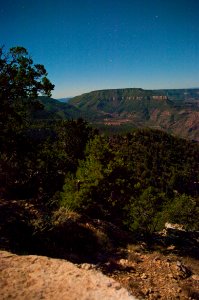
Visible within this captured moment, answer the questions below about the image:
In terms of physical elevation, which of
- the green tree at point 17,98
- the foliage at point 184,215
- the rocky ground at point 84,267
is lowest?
the foliage at point 184,215

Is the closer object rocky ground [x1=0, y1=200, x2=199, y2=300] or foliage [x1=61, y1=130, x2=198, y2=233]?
rocky ground [x1=0, y1=200, x2=199, y2=300]

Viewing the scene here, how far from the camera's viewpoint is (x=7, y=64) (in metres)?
17.8

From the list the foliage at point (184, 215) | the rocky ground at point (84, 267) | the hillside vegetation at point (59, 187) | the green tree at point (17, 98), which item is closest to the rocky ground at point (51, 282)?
the rocky ground at point (84, 267)

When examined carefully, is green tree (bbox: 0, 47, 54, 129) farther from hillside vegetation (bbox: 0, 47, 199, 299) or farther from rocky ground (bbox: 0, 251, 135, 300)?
rocky ground (bbox: 0, 251, 135, 300)

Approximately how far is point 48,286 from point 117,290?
7.54ft

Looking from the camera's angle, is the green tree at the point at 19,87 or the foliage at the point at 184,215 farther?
the foliage at the point at 184,215

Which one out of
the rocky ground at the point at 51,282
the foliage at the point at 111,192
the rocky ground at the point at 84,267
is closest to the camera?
the rocky ground at the point at 51,282

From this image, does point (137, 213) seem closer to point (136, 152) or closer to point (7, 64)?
point (7, 64)

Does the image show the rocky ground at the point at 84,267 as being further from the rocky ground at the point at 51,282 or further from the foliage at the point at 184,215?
the foliage at the point at 184,215

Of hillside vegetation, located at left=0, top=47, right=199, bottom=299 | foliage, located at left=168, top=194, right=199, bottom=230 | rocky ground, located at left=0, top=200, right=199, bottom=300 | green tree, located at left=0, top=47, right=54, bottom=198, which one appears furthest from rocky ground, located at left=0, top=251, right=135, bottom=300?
foliage, located at left=168, top=194, right=199, bottom=230

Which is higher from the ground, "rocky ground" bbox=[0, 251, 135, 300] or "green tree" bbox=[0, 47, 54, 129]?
"green tree" bbox=[0, 47, 54, 129]

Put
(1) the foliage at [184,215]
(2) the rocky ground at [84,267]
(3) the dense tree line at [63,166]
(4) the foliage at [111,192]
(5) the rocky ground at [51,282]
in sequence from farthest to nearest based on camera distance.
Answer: (1) the foliage at [184,215], (4) the foliage at [111,192], (3) the dense tree line at [63,166], (2) the rocky ground at [84,267], (5) the rocky ground at [51,282]

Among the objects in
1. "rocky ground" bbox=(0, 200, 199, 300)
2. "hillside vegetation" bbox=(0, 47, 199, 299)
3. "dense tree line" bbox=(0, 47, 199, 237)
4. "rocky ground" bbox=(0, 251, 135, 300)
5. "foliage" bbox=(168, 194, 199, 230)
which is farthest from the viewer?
"foliage" bbox=(168, 194, 199, 230)

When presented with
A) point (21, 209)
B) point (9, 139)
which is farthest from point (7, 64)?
point (21, 209)
